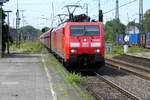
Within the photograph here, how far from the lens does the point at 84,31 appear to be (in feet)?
60.0

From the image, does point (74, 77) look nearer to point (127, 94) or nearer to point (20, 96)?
point (127, 94)

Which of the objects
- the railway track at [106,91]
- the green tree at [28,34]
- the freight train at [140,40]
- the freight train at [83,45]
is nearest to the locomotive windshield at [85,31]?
the freight train at [83,45]

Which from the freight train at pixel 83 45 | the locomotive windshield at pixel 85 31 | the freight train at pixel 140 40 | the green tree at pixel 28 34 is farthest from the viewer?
the green tree at pixel 28 34

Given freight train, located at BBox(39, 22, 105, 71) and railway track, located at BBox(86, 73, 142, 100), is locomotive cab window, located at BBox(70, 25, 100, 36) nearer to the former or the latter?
freight train, located at BBox(39, 22, 105, 71)

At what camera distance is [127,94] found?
1200 cm

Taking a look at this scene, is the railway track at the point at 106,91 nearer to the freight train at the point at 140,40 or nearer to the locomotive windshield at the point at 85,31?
the locomotive windshield at the point at 85,31

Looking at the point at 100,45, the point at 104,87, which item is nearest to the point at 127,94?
the point at 104,87

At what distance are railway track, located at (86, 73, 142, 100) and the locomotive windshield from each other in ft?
7.96

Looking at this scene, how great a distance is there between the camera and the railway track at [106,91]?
1156 cm

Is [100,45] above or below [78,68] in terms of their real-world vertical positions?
above

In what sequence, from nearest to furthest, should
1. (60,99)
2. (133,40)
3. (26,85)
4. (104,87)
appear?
(60,99), (26,85), (104,87), (133,40)

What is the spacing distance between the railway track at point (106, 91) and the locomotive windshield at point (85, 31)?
7.96 feet

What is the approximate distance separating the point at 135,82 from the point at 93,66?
3.13 metres

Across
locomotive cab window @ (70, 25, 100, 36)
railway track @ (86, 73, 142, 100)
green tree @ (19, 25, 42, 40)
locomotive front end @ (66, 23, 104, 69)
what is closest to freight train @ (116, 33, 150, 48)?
locomotive cab window @ (70, 25, 100, 36)
